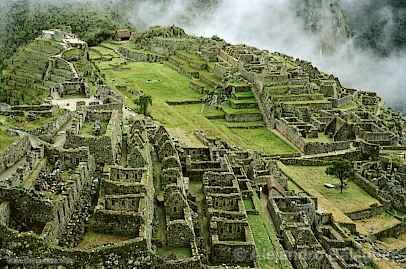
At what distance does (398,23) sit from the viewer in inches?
5728

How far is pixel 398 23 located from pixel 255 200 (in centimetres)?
11992

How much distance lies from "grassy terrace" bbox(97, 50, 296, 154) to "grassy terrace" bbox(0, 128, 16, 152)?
20.3 meters

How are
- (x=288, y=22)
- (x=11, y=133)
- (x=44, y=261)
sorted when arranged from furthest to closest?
(x=288, y=22) → (x=11, y=133) → (x=44, y=261)

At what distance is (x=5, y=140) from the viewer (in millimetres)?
26312

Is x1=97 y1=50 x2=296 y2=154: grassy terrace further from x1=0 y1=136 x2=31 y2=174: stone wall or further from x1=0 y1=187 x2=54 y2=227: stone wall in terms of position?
x1=0 y1=187 x2=54 y2=227: stone wall

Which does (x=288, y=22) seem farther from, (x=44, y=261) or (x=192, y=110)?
(x=44, y=261)

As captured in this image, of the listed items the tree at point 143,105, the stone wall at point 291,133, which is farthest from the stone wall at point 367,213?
the tree at point 143,105

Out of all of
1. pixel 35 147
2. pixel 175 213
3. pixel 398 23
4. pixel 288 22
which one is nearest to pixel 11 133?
pixel 35 147

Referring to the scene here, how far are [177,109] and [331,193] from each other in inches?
901

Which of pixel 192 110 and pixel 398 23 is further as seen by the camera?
pixel 398 23

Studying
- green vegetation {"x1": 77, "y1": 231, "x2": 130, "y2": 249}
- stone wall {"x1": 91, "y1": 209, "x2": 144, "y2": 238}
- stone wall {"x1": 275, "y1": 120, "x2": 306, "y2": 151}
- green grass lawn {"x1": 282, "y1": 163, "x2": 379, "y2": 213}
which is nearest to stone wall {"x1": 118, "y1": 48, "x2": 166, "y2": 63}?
stone wall {"x1": 275, "y1": 120, "x2": 306, "y2": 151}

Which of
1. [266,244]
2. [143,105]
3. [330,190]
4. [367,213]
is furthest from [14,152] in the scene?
[143,105]

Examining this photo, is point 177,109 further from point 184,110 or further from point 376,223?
point 376,223

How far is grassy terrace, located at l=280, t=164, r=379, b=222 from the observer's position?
142 feet
